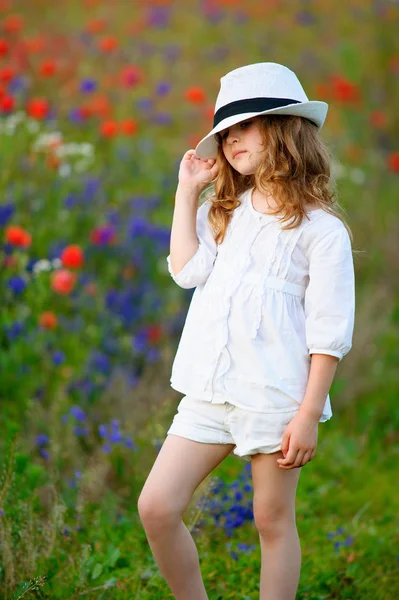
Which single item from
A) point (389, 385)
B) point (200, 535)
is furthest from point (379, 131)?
point (200, 535)

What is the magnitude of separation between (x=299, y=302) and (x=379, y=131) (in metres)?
5.84

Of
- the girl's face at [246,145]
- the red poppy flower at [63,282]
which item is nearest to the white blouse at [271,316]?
the girl's face at [246,145]

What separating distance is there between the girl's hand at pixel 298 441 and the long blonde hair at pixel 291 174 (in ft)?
1.76

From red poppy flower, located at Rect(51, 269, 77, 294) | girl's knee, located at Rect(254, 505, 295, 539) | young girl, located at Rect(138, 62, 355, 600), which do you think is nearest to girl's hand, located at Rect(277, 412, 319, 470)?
young girl, located at Rect(138, 62, 355, 600)

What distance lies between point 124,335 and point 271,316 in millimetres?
2109

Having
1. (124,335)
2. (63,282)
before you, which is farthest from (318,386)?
(124,335)

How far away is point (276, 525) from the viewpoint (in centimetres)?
225

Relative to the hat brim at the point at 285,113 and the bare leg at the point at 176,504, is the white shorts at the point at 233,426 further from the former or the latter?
the hat brim at the point at 285,113

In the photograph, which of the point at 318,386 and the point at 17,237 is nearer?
the point at 318,386

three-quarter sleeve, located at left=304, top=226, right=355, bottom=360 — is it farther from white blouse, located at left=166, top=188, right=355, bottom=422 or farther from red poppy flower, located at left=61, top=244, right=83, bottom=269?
red poppy flower, located at left=61, top=244, right=83, bottom=269

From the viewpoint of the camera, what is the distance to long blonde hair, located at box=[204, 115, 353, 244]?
7.42 ft

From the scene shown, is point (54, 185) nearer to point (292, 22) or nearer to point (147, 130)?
point (147, 130)

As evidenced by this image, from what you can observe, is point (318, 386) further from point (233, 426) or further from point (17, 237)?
point (17, 237)

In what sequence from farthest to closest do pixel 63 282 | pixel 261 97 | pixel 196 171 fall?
pixel 63 282, pixel 196 171, pixel 261 97
